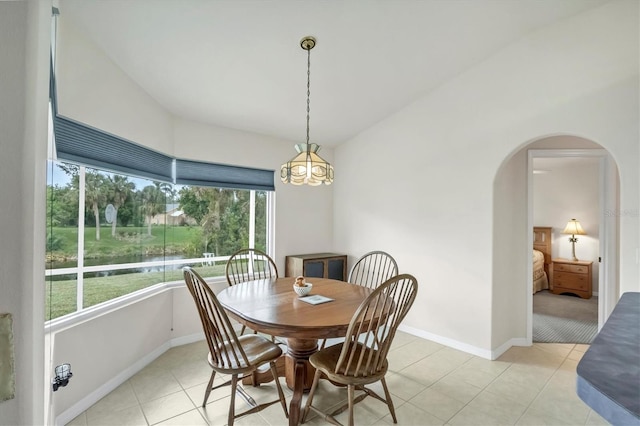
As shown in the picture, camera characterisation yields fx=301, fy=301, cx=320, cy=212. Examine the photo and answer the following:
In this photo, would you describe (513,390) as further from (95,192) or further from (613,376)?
(95,192)

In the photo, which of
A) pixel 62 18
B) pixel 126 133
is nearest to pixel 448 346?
pixel 126 133

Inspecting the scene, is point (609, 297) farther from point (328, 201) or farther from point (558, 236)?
point (328, 201)

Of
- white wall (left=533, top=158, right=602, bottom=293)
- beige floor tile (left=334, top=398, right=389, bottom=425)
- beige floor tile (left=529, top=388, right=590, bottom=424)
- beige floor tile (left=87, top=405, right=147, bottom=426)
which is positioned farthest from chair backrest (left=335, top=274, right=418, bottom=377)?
white wall (left=533, top=158, right=602, bottom=293)

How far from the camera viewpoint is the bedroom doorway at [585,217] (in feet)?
10.7

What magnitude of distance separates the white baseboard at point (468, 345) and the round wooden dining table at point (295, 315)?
1420mm

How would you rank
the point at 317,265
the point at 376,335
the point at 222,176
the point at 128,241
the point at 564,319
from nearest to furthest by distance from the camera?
the point at 376,335 < the point at 128,241 < the point at 222,176 < the point at 317,265 < the point at 564,319

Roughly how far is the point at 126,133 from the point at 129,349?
1.81 metres

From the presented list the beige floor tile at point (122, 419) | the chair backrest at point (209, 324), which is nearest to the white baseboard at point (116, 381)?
the beige floor tile at point (122, 419)

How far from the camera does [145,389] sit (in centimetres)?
236

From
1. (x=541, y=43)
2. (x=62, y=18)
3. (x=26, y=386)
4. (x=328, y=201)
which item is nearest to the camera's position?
(x=26, y=386)

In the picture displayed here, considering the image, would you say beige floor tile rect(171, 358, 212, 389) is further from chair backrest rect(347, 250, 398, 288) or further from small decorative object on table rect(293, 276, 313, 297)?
chair backrest rect(347, 250, 398, 288)

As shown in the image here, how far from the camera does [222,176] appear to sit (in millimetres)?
3545

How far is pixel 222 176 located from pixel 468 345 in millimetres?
3252

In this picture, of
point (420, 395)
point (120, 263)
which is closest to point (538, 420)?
point (420, 395)
